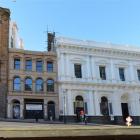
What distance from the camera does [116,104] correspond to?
1677 inches

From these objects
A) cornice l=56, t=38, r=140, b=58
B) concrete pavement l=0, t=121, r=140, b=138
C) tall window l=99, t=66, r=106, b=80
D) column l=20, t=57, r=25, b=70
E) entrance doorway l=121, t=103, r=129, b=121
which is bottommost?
concrete pavement l=0, t=121, r=140, b=138

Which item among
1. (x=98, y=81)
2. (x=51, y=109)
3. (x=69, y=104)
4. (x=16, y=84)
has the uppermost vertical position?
(x=98, y=81)

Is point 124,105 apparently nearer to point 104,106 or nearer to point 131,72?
point 104,106

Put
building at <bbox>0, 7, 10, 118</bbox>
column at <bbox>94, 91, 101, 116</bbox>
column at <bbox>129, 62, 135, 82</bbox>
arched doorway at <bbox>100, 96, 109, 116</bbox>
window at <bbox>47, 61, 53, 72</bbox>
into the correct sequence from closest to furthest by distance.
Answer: building at <bbox>0, 7, 10, 118</bbox>
column at <bbox>94, 91, 101, 116</bbox>
window at <bbox>47, 61, 53, 72</bbox>
arched doorway at <bbox>100, 96, 109, 116</bbox>
column at <bbox>129, 62, 135, 82</bbox>

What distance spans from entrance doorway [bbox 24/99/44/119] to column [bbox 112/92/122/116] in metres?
11.1

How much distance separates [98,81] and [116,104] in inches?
175

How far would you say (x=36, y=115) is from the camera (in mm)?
38312

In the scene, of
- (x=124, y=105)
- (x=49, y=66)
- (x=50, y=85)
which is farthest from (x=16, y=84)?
(x=124, y=105)

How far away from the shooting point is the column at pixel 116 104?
4209 cm

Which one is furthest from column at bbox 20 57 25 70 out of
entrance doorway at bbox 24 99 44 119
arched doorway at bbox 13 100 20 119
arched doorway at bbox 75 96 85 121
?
arched doorway at bbox 75 96 85 121

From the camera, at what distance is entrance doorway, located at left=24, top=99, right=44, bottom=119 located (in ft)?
125

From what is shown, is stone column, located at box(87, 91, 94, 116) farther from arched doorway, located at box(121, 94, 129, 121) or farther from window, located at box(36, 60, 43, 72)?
window, located at box(36, 60, 43, 72)

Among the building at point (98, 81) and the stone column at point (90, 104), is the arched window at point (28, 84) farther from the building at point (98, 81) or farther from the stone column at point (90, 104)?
the stone column at point (90, 104)

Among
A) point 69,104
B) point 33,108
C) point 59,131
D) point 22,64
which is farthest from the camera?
point 22,64
